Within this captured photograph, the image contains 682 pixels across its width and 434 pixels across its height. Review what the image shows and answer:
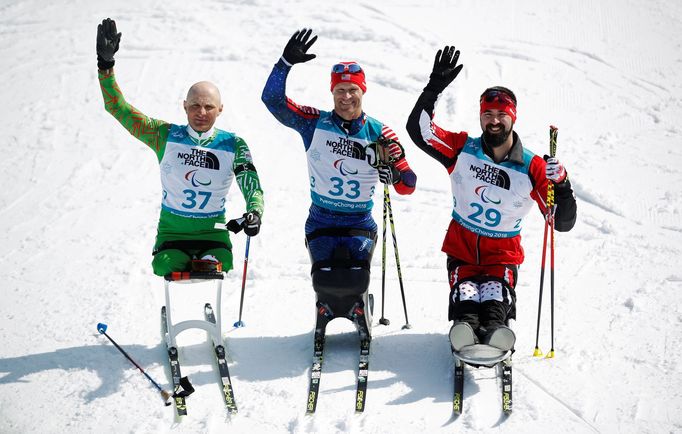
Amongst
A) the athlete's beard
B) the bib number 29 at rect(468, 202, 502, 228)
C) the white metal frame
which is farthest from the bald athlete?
the athlete's beard

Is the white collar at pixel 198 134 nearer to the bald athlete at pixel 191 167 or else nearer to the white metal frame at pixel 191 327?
the bald athlete at pixel 191 167

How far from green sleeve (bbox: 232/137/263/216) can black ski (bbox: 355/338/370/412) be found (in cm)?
135

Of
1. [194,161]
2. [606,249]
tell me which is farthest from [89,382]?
[606,249]

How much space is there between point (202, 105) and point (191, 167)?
1.66 ft

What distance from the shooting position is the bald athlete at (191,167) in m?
5.32

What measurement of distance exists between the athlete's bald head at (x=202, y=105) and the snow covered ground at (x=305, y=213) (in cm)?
178

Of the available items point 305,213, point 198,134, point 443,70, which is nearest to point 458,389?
point 443,70

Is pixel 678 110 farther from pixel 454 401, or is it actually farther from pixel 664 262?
pixel 454 401

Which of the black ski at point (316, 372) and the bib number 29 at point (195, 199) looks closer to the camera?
the black ski at point (316, 372)

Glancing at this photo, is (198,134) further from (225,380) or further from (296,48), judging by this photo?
(225,380)

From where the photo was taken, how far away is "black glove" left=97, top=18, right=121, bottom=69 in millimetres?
5332

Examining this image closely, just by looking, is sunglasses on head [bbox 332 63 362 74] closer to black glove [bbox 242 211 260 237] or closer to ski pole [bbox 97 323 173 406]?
black glove [bbox 242 211 260 237]

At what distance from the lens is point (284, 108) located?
5445 millimetres

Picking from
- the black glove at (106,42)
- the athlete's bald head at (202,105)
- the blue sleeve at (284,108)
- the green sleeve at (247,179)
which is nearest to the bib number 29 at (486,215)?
the blue sleeve at (284,108)
